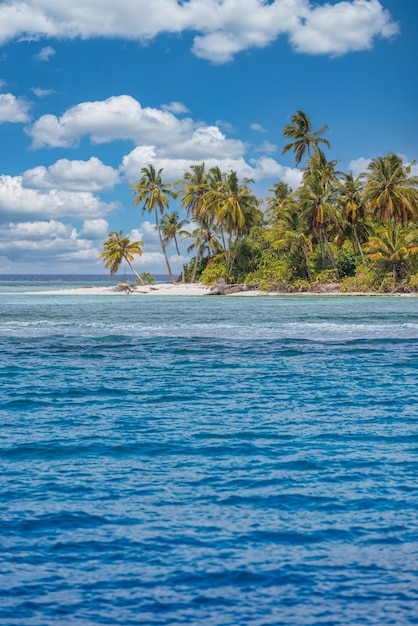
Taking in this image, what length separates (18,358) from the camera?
19156mm

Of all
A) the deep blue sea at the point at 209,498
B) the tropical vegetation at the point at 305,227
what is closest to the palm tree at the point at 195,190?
the tropical vegetation at the point at 305,227

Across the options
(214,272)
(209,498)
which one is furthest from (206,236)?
(209,498)

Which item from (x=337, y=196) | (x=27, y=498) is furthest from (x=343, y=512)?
(x=337, y=196)

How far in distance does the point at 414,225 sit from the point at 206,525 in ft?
217

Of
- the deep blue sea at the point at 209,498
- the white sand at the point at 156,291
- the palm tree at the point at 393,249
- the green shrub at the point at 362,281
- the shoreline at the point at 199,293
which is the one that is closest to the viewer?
the deep blue sea at the point at 209,498

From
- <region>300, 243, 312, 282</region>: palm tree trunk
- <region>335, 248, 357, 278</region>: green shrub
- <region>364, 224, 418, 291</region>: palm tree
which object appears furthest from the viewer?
<region>335, 248, 357, 278</region>: green shrub

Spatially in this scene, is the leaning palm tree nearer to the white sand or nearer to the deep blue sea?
the white sand

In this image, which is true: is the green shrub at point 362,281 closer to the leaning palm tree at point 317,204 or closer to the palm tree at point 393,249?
the palm tree at point 393,249

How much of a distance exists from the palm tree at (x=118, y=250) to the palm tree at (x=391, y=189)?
31471 mm

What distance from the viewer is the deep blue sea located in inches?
191

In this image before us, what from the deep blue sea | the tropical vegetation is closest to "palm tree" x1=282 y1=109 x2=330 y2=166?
the tropical vegetation

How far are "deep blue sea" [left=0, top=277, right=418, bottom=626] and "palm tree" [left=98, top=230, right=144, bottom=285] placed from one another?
6737 cm

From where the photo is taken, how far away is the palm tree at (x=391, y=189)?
Answer: 5992 centimetres

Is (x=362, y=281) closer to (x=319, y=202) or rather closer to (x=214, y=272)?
(x=319, y=202)
